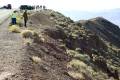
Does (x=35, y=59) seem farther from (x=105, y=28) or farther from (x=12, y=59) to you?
(x=105, y=28)

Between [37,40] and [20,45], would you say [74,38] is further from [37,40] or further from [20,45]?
[20,45]

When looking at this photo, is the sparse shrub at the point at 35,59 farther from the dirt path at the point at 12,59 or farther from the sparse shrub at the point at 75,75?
the sparse shrub at the point at 75,75

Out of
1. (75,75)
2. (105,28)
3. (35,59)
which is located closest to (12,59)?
(35,59)

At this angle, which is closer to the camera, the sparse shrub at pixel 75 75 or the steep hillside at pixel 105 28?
the sparse shrub at pixel 75 75

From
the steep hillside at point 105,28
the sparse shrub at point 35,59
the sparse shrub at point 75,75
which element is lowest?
the steep hillside at point 105,28

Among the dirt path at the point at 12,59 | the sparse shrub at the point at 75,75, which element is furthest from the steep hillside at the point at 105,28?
the sparse shrub at the point at 75,75

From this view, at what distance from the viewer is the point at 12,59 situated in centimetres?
2303

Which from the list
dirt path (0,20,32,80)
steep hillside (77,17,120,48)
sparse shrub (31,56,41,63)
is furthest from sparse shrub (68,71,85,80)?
steep hillside (77,17,120,48)

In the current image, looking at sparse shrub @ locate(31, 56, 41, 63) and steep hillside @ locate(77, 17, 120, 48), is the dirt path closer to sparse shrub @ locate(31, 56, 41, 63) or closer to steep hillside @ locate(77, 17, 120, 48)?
sparse shrub @ locate(31, 56, 41, 63)

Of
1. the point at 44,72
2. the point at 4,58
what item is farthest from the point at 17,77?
the point at 4,58

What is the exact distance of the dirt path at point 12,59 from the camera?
19233 mm

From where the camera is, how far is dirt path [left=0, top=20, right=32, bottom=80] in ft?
63.1

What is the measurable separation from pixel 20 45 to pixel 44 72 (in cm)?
735

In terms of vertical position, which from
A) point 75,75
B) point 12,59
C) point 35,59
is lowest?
point 75,75
